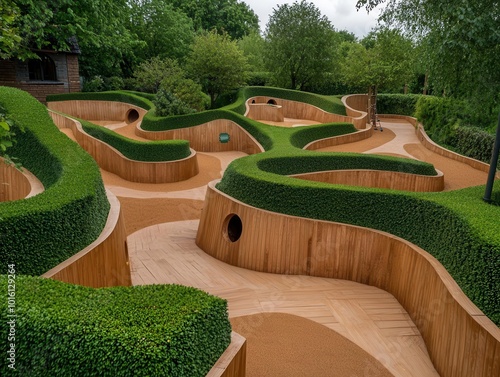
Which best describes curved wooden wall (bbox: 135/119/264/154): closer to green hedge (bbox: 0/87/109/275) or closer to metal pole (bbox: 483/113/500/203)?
green hedge (bbox: 0/87/109/275)

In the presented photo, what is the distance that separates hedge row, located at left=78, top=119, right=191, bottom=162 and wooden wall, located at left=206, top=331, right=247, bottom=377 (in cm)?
1214

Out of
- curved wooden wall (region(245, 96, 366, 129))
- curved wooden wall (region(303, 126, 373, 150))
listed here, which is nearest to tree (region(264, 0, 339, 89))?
curved wooden wall (region(245, 96, 366, 129))

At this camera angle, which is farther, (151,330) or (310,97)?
(310,97)

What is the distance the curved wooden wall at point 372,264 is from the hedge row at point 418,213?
227 millimetres

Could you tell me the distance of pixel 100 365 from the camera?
10.3 feet

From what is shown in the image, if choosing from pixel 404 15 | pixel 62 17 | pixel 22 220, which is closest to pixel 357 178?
pixel 404 15

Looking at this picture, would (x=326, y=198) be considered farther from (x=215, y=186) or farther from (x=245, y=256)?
(x=215, y=186)

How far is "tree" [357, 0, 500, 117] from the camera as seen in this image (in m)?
8.41

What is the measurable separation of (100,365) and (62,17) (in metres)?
18.9

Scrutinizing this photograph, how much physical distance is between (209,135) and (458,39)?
13.9m

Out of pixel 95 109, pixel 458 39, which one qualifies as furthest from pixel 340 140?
pixel 95 109

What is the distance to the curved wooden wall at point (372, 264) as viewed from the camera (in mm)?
5000

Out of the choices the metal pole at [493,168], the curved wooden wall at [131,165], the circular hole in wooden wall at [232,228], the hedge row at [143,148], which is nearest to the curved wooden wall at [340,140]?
the hedge row at [143,148]

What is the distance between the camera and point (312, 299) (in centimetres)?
716
